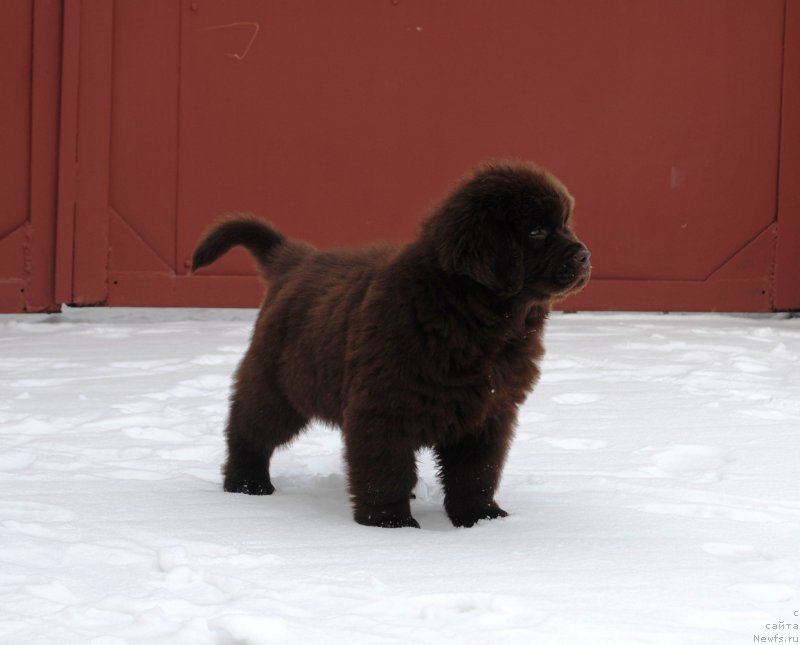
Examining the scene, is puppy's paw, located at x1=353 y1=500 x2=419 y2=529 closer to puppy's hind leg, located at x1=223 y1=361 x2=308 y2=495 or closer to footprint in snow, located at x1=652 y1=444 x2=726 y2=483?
puppy's hind leg, located at x1=223 y1=361 x2=308 y2=495

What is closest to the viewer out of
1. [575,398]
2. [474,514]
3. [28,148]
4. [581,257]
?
[581,257]

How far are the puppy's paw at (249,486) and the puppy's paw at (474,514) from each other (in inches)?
27.3

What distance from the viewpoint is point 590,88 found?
7461 mm

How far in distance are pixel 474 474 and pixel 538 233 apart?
0.72 m

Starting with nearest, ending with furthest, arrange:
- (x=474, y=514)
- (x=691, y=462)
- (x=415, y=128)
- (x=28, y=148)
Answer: (x=474, y=514)
(x=691, y=462)
(x=28, y=148)
(x=415, y=128)

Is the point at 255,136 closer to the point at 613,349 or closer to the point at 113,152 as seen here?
the point at 113,152

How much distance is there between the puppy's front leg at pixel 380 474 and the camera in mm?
3174

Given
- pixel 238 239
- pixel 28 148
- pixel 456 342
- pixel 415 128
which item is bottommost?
pixel 456 342

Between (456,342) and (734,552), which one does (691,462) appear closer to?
(734,552)

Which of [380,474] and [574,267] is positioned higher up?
[574,267]

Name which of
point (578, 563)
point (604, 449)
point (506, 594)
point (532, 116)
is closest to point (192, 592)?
point (506, 594)

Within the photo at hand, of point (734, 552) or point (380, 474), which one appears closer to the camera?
point (734, 552)

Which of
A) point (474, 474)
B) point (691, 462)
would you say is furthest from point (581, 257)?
point (691, 462)

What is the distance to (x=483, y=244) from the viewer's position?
312 cm
